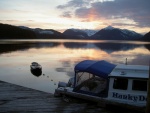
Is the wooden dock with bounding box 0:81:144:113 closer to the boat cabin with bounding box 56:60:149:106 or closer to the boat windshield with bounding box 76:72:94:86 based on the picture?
the boat cabin with bounding box 56:60:149:106

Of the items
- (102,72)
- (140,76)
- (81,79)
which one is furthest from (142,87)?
(81,79)

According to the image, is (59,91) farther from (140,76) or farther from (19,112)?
(140,76)

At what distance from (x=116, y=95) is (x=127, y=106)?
2.78 feet

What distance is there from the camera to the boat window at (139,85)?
1253 cm

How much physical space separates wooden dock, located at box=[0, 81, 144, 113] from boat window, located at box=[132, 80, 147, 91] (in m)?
1.60

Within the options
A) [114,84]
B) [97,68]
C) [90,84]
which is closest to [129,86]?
[114,84]

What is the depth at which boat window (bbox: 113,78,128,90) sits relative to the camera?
12867 mm

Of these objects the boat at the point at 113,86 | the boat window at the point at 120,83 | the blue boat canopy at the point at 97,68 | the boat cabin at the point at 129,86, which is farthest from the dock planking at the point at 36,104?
the blue boat canopy at the point at 97,68

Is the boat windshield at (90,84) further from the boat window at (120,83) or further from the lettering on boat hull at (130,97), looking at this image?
the boat window at (120,83)

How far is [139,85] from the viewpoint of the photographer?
41.6 ft

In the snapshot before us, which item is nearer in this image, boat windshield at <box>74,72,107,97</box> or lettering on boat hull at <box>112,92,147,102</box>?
lettering on boat hull at <box>112,92,147,102</box>

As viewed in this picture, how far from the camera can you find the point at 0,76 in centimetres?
4247

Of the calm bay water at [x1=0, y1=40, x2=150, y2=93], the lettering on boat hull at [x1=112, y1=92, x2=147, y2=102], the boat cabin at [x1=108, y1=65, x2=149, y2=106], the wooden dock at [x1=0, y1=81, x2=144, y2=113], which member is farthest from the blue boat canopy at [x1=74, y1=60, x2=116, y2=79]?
the calm bay water at [x1=0, y1=40, x2=150, y2=93]

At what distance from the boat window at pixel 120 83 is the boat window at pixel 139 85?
0.44 m
